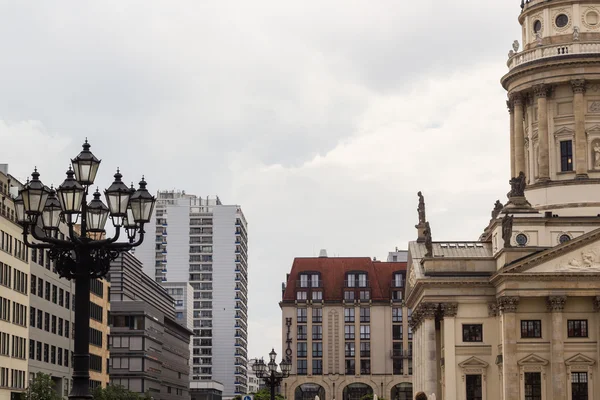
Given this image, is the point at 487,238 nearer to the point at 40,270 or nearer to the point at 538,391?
the point at 538,391

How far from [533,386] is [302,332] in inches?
3027

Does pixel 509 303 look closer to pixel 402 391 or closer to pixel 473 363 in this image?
pixel 473 363

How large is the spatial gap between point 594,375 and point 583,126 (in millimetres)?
22868

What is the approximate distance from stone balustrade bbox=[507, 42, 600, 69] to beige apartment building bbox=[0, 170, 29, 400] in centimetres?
4684

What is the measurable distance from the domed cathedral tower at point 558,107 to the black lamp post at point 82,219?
81.0 metres

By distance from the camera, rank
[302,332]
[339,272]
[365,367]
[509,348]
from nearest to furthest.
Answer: [509,348] → [302,332] → [365,367] → [339,272]

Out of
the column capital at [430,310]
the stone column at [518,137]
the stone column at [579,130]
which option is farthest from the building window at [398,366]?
the stone column at [579,130]

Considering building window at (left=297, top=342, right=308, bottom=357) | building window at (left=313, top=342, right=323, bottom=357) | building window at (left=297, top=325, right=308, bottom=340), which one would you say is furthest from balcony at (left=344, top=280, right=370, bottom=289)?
building window at (left=297, top=342, right=308, bottom=357)

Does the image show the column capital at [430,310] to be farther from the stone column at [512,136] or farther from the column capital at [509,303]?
the stone column at [512,136]

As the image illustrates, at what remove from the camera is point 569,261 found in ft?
315

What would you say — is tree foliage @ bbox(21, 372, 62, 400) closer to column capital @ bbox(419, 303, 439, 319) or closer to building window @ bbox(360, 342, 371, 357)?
column capital @ bbox(419, 303, 439, 319)

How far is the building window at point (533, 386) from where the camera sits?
96.4 meters

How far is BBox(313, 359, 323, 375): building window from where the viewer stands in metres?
171

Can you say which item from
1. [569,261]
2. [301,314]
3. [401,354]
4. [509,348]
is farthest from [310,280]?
[569,261]
